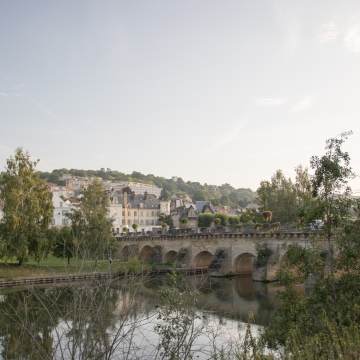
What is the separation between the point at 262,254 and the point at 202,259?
11616mm

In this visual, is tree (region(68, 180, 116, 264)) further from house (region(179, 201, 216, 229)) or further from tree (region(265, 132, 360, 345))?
house (region(179, 201, 216, 229))

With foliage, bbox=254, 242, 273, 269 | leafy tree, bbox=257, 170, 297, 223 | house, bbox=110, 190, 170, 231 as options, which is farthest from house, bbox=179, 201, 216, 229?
foliage, bbox=254, 242, 273, 269

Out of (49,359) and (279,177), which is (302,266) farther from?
(279,177)

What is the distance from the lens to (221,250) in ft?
138

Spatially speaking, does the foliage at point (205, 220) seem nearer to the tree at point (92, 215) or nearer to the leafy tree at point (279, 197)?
the leafy tree at point (279, 197)

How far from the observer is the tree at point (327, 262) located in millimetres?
11656

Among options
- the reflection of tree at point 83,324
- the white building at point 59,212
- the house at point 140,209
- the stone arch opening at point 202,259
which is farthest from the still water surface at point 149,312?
the house at point 140,209

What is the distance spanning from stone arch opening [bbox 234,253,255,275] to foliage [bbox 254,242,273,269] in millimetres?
3496

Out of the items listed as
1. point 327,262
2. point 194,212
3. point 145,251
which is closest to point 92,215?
point 145,251

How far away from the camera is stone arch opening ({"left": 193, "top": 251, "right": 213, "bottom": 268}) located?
46459 millimetres

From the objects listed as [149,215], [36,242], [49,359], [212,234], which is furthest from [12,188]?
[149,215]

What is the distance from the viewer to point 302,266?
12.3m

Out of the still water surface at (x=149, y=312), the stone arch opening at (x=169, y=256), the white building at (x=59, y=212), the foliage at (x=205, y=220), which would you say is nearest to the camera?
the still water surface at (x=149, y=312)

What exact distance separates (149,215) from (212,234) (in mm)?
47427
